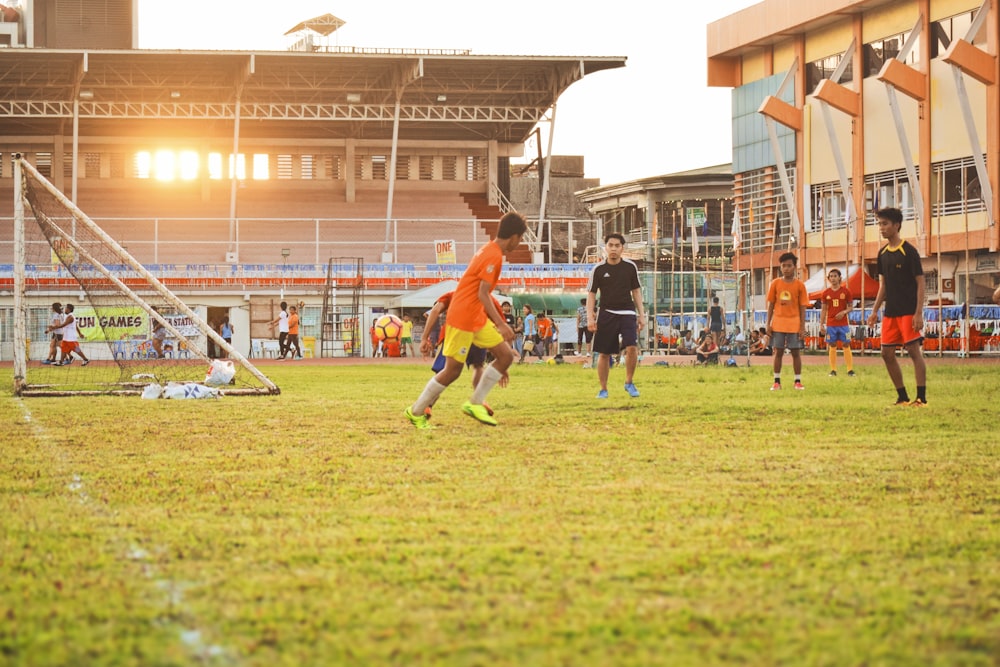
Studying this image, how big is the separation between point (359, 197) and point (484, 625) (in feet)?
174

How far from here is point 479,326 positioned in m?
11.2

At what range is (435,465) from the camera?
27.2 feet

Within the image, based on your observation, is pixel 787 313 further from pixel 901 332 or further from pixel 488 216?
pixel 488 216

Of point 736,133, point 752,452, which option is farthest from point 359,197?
point 752,452

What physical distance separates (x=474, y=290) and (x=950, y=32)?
3326 centimetres

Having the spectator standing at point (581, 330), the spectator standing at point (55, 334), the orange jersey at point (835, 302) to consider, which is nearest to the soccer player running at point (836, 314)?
the orange jersey at point (835, 302)

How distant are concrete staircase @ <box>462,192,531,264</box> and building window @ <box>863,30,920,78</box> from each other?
554 inches

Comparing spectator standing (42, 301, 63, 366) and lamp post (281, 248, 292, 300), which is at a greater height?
lamp post (281, 248, 292, 300)

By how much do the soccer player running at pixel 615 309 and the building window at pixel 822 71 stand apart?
3227cm

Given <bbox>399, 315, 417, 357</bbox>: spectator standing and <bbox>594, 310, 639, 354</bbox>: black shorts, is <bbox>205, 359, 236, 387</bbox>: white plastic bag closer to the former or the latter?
<bbox>594, 310, 639, 354</bbox>: black shorts

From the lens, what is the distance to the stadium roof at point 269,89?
50.0m

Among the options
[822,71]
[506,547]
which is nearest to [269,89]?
[822,71]

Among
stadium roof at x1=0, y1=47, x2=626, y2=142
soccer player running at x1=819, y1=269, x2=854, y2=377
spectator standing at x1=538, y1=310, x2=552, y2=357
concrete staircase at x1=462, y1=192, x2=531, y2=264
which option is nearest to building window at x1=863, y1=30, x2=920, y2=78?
stadium roof at x1=0, y1=47, x2=626, y2=142

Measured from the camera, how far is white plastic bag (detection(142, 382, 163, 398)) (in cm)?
1672
